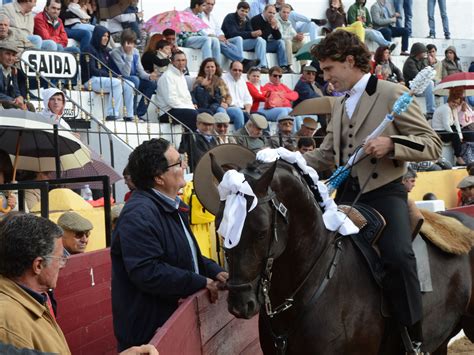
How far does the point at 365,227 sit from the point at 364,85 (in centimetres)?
81

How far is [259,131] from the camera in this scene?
→ 11289mm

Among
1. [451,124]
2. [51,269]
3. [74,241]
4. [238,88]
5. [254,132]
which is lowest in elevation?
[451,124]

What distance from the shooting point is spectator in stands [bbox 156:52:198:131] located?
40.3 ft

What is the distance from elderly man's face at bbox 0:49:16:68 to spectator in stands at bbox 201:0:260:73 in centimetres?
613

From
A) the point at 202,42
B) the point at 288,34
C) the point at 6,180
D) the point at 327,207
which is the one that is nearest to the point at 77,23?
the point at 202,42

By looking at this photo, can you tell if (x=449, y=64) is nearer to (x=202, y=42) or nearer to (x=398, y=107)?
(x=202, y=42)

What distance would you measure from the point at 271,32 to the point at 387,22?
468 centimetres

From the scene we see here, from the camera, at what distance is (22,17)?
11188 millimetres

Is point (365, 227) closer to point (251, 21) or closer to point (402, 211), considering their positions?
point (402, 211)

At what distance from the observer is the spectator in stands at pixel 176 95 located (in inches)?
484

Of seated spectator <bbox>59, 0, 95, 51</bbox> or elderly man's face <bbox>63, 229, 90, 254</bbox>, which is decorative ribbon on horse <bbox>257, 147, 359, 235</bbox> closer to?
elderly man's face <bbox>63, 229, 90, 254</bbox>

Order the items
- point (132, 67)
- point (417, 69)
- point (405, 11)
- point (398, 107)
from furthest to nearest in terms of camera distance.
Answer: point (405, 11) < point (417, 69) < point (132, 67) < point (398, 107)

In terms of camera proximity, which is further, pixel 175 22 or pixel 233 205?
pixel 175 22

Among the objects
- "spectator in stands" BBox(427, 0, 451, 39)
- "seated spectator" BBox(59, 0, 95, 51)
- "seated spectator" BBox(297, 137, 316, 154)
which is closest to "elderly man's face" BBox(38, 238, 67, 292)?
"seated spectator" BBox(297, 137, 316, 154)
